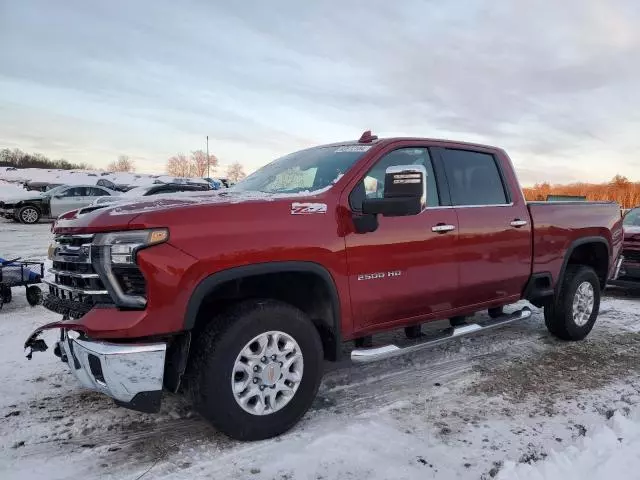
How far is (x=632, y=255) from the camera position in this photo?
313 inches

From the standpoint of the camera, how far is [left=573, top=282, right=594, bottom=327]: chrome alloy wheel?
546 centimetres

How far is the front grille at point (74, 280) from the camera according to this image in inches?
115

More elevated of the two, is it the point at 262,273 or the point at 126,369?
the point at 262,273

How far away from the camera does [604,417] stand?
361cm

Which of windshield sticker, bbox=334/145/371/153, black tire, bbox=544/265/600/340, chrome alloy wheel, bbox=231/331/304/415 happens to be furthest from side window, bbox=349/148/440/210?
black tire, bbox=544/265/600/340

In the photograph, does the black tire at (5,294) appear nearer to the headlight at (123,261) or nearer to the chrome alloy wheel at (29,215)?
the headlight at (123,261)

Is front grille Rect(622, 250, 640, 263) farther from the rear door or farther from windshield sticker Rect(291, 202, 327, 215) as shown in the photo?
windshield sticker Rect(291, 202, 327, 215)

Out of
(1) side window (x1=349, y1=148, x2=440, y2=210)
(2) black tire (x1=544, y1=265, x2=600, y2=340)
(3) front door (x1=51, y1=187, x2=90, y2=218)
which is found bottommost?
(2) black tire (x1=544, y1=265, x2=600, y2=340)

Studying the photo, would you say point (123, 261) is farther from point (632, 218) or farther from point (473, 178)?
point (632, 218)

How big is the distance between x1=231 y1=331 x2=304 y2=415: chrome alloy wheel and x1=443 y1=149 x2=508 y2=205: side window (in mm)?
1993

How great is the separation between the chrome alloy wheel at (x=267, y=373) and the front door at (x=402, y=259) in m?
0.59

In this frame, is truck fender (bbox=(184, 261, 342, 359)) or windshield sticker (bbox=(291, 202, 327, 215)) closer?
truck fender (bbox=(184, 261, 342, 359))

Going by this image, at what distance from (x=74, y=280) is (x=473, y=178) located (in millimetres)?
3389

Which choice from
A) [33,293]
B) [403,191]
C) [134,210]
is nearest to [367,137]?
[403,191]
